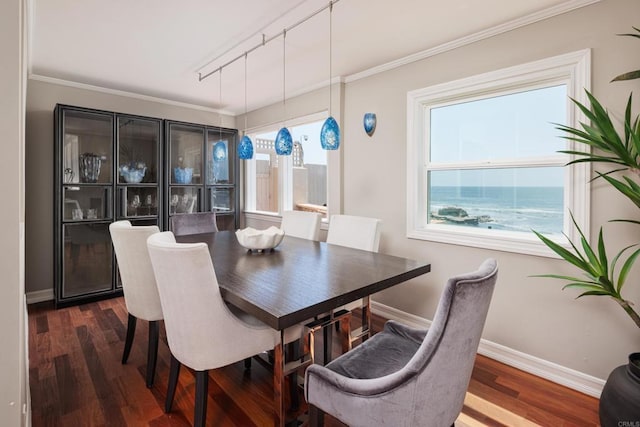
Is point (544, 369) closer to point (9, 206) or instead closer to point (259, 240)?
point (259, 240)

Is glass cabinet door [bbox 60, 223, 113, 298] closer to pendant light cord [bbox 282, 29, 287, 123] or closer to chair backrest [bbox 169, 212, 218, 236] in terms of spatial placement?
chair backrest [bbox 169, 212, 218, 236]

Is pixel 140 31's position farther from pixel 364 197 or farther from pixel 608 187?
pixel 608 187

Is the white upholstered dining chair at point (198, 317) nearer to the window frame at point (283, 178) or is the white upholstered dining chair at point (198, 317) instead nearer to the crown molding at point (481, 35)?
the window frame at point (283, 178)

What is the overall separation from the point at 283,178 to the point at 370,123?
1.61 m

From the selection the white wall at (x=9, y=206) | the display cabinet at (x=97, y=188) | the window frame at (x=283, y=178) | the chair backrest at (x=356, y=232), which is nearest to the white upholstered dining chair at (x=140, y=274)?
the white wall at (x=9, y=206)

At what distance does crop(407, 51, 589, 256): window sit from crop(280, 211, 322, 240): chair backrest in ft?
2.75

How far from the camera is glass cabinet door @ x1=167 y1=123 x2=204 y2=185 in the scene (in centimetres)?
418

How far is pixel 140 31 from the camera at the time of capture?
2.43 m

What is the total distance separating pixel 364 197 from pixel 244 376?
1.92 m

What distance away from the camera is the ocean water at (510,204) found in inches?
89.0

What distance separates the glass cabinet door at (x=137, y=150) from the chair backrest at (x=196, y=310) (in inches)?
109

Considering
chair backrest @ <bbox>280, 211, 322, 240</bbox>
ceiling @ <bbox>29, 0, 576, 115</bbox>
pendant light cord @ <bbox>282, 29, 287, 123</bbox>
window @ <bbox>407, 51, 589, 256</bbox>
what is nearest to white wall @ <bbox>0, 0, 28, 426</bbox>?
ceiling @ <bbox>29, 0, 576, 115</bbox>

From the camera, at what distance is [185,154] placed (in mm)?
4359

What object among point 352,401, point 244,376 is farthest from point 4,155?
point 244,376
